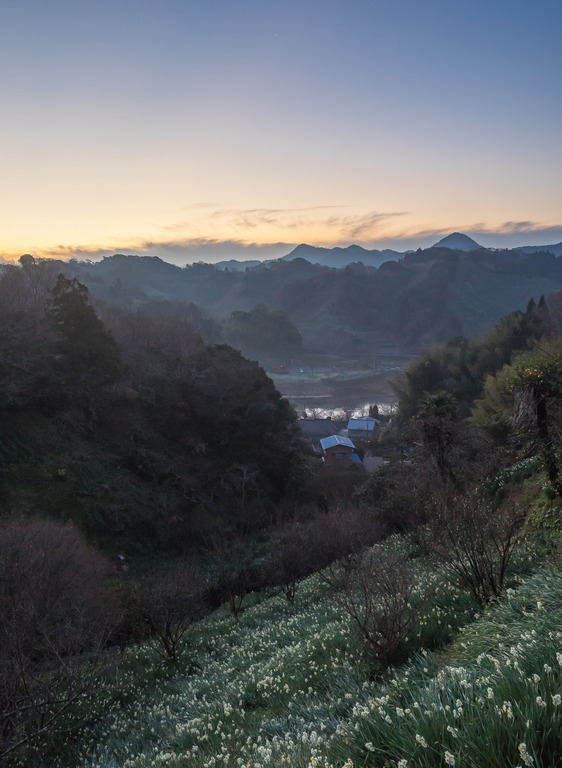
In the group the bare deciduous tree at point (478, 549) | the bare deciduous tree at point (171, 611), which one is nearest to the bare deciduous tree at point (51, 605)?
the bare deciduous tree at point (171, 611)

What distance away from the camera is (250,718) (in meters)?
5.83

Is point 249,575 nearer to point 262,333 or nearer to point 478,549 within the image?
point 478,549

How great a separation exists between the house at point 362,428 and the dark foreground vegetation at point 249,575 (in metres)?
30.8

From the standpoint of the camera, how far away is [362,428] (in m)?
72.5

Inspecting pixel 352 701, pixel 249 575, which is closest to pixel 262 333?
pixel 249 575

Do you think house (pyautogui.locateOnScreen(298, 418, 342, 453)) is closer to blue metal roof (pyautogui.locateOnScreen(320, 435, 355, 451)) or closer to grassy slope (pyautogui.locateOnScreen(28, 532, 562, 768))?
blue metal roof (pyautogui.locateOnScreen(320, 435, 355, 451))

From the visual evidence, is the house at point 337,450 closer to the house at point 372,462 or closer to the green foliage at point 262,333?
the house at point 372,462

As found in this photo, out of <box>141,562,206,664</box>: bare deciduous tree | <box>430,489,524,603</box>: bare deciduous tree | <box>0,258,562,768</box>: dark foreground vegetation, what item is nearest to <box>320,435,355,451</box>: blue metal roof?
<box>0,258,562,768</box>: dark foreground vegetation

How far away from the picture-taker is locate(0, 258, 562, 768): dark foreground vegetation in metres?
4.00

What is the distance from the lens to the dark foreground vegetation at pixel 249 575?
4.00 meters

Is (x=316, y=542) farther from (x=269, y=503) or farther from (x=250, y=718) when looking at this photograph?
(x=269, y=503)

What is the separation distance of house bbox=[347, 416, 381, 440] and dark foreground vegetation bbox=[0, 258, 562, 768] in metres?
30.8

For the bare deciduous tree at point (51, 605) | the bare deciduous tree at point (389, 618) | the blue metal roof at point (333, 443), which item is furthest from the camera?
the blue metal roof at point (333, 443)

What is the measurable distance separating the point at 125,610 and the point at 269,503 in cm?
1988
